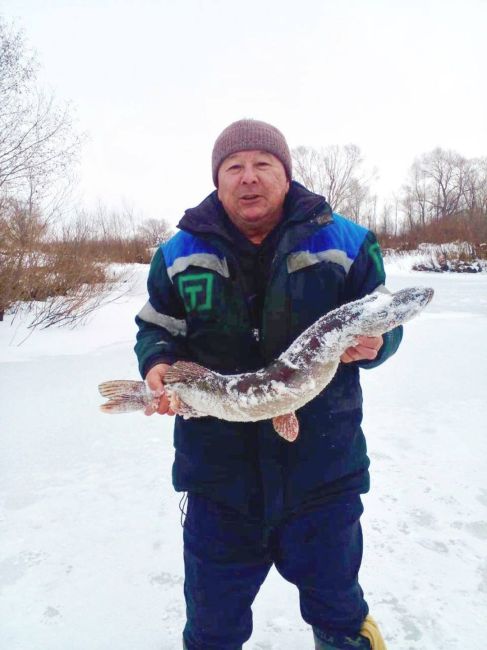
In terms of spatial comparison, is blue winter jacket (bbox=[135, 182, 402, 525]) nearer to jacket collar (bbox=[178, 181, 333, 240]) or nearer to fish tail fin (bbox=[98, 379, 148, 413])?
jacket collar (bbox=[178, 181, 333, 240])

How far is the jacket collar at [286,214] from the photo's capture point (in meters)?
1.50

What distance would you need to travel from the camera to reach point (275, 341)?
153 centimetres

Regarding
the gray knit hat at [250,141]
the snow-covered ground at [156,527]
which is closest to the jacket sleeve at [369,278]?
the gray knit hat at [250,141]

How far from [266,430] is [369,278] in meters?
0.67

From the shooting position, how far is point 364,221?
42.4 meters

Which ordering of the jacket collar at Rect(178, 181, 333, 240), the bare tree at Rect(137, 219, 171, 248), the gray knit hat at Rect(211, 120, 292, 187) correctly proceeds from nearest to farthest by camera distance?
the jacket collar at Rect(178, 181, 333, 240) < the gray knit hat at Rect(211, 120, 292, 187) < the bare tree at Rect(137, 219, 171, 248)

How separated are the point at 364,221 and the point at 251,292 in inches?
1719

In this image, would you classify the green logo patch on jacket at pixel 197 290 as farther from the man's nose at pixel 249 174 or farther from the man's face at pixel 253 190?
the man's nose at pixel 249 174

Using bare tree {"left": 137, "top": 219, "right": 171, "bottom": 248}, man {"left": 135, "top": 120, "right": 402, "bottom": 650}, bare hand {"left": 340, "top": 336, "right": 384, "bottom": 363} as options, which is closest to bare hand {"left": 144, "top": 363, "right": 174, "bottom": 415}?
man {"left": 135, "top": 120, "right": 402, "bottom": 650}

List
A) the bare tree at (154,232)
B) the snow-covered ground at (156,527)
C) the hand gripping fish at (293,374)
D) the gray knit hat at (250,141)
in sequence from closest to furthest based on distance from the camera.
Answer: the hand gripping fish at (293,374) < the gray knit hat at (250,141) < the snow-covered ground at (156,527) < the bare tree at (154,232)

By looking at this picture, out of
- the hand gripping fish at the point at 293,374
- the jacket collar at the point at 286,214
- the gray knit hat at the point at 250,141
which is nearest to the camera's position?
the hand gripping fish at the point at 293,374

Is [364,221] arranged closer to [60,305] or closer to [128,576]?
[60,305]

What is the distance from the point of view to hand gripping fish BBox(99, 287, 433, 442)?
1.40 meters

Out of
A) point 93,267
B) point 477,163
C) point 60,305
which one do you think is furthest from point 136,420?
point 477,163
